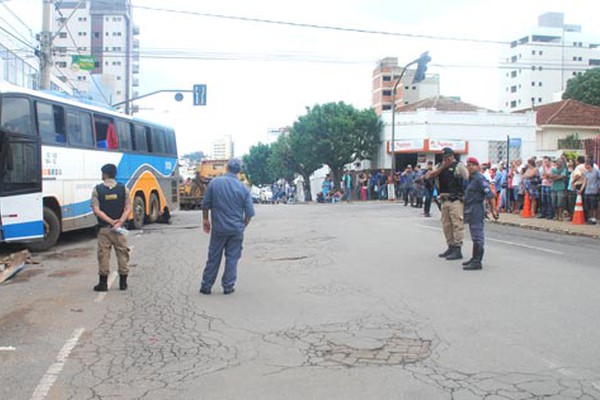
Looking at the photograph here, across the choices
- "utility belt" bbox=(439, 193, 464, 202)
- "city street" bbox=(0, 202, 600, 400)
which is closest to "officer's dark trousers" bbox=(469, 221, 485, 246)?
"city street" bbox=(0, 202, 600, 400)

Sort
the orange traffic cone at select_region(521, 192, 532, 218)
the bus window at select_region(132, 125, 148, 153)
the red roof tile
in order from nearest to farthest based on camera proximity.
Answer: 1. the bus window at select_region(132, 125, 148, 153)
2. the orange traffic cone at select_region(521, 192, 532, 218)
3. the red roof tile

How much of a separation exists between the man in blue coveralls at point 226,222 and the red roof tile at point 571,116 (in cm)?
4726

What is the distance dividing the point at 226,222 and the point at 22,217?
6.12 metres

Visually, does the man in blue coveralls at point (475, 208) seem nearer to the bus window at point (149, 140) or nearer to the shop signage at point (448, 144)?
the bus window at point (149, 140)

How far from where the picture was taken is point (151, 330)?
21.6ft

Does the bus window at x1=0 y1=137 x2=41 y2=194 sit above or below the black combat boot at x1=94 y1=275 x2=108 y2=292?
above

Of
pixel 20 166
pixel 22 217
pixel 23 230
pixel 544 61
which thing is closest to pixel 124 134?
pixel 20 166

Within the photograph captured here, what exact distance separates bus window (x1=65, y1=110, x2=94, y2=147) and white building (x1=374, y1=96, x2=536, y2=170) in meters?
31.6

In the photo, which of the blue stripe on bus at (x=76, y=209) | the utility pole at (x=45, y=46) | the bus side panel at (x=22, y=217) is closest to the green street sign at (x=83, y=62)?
the utility pole at (x=45, y=46)

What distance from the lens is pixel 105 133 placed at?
16.6 meters

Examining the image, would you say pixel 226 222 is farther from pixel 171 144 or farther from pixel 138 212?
pixel 171 144

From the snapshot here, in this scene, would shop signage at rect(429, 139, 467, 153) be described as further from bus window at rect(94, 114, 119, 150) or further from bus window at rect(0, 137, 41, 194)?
bus window at rect(0, 137, 41, 194)

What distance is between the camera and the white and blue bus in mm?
12352

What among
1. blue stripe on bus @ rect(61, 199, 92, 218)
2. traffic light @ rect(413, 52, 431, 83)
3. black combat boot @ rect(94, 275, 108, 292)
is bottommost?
black combat boot @ rect(94, 275, 108, 292)
